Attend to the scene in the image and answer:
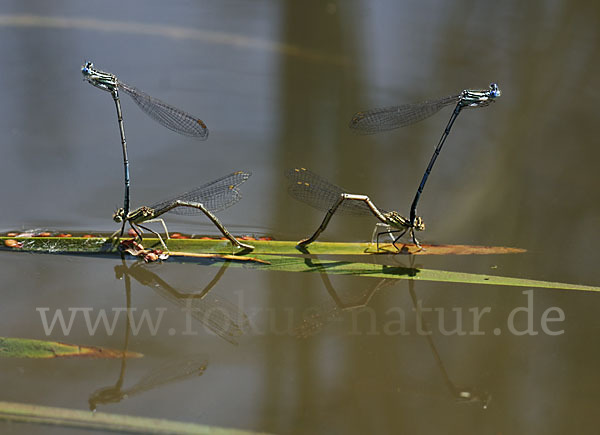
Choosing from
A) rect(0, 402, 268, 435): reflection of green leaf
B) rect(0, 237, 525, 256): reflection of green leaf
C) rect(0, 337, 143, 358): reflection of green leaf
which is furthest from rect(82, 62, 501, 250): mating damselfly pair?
rect(0, 402, 268, 435): reflection of green leaf

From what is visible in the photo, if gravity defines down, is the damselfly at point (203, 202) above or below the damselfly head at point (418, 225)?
above

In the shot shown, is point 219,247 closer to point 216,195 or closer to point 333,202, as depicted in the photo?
point 216,195

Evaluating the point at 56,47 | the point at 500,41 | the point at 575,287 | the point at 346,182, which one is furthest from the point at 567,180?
the point at 56,47

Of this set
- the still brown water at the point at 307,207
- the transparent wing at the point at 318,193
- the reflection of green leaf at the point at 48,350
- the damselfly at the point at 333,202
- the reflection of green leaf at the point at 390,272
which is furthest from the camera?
the transparent wing at the point at 318,193

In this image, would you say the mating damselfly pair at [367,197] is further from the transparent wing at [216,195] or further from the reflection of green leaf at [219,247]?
the transparent wing at [216,195]

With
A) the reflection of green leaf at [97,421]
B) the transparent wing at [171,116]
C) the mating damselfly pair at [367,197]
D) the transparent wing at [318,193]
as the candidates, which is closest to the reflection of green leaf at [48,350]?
the reflection of green leaf at [97,421]

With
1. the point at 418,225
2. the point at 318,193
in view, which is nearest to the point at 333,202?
the point at 318,193
